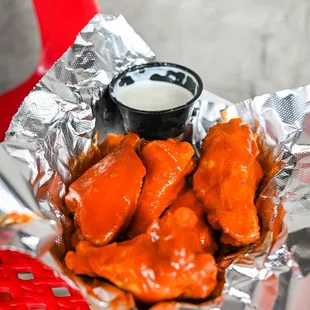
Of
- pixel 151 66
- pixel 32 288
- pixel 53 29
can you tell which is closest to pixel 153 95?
pixel 151 66

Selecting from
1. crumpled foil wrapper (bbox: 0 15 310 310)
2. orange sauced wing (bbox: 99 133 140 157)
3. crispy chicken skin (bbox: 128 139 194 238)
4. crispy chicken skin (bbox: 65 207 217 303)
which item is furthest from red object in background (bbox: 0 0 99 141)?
crispy chicken skin (bbox: 65 207 217 303)

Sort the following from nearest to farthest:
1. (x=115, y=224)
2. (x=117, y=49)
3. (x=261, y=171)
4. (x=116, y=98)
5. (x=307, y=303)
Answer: (x=307, y=303) → (x=115, y=224) → (x=261, y=171) → (x=116, y=98) → (x=117, y=49)

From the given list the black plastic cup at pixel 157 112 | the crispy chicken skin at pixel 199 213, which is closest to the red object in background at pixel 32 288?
the crispy chicken skin at pixel 199 213

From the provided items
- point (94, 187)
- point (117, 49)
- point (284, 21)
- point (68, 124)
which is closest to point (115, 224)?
point (94, 187)

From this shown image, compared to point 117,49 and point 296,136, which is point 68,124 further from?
point 296,136

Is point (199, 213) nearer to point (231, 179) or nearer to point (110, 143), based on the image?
point (231, 179)

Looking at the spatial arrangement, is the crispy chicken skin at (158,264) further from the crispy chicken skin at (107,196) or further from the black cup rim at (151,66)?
the black cup rim at (151,66)

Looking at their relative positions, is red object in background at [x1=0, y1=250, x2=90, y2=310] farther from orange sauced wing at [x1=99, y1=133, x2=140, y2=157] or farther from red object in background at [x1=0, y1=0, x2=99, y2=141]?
red object in background at [x1=0, y1=0, x2=99, y2=141]
